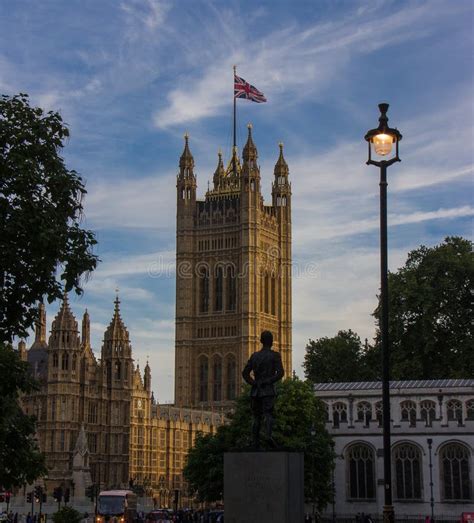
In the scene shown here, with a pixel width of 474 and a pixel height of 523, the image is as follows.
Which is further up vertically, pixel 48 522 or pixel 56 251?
pixel 56 251

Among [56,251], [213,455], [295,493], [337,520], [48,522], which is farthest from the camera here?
[48,522]

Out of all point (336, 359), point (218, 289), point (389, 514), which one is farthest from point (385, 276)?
point (218, 289)

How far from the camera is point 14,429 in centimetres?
2528

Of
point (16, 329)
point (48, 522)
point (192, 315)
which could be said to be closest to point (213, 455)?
point (48, 522)

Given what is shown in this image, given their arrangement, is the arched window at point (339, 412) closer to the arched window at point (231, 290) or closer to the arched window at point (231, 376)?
the arched window at point (231, 376)

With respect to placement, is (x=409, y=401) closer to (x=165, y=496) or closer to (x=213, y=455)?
(x=213, y=455)

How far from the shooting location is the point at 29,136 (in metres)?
24.7

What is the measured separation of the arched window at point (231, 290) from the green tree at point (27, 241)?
121m

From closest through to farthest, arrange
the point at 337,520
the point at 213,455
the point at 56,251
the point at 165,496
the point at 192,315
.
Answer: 1. the point at 56,251
2. the point at 213,455
3. the point at 337,520
4. the point at 165,496
5. the point at 192,315

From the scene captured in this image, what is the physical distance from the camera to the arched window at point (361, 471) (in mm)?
63375

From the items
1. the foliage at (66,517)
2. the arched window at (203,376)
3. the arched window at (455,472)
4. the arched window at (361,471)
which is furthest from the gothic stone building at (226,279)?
the foliage at (66,517)

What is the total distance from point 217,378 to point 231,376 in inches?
90.7

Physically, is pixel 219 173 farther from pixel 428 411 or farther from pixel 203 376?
pixel 428 411

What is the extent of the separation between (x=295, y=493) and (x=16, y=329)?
26.6 ft
